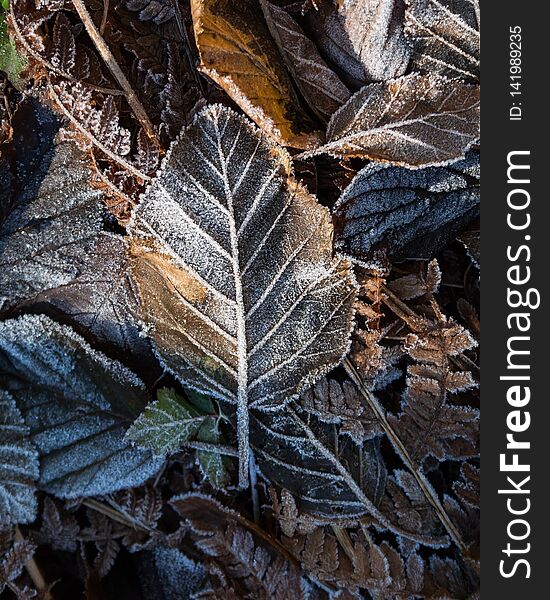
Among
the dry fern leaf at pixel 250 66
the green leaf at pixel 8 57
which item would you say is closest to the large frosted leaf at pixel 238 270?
the dry fern leaf at pixel 250 66

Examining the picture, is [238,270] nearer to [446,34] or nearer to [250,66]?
[250,66]

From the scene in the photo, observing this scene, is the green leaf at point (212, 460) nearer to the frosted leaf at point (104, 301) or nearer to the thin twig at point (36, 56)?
the frosted leaf at point (104, 301)

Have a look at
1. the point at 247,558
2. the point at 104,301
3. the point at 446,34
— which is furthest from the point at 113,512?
the point at 446,34

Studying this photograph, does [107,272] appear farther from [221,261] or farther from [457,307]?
[457,307]

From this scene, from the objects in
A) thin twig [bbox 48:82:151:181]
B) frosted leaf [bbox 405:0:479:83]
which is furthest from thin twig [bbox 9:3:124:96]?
frosted leaf [bbox 405:0:479:83]

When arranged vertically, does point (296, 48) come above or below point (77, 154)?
above

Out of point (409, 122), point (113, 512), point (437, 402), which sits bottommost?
point (113, 512)

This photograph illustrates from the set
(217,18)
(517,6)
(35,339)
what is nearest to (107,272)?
(35,339)
